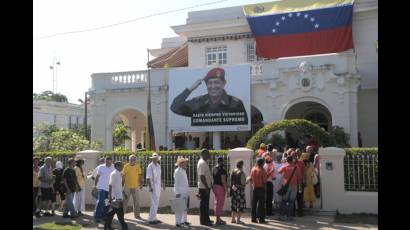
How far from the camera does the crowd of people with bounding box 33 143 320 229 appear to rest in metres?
11.2

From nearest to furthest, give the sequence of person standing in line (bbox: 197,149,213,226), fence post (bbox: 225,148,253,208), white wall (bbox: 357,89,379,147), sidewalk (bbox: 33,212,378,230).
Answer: sidewalk (bbox: 33,212,378,230)
person standing in line (bbox: 197,149,213,226)
fence post (bbox: 225,148,253,208)
white wall (bbox: 357,89,379,147)

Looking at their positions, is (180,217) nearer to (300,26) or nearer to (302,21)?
(300,26)

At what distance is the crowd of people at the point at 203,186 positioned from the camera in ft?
36.7

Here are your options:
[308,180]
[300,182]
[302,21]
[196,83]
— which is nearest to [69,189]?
[300,182]

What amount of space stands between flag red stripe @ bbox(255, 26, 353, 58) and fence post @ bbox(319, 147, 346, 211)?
11102mm

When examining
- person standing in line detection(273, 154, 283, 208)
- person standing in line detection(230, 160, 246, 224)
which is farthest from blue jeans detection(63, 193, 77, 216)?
person standing in line detection(273, 154, 283, 208)

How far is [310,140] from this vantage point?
49.1 feet

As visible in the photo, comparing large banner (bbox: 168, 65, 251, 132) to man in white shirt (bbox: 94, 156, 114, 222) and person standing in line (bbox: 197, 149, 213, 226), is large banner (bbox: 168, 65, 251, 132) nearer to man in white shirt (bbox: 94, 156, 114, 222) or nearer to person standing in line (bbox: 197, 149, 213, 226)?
person standing in line (bbox: 197, 149, 213, 226)

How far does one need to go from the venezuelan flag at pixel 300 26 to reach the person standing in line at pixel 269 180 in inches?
466

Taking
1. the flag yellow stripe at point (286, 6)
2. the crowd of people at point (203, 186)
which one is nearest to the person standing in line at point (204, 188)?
the crowd of people at point (203, 186)

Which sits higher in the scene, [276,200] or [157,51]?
[157,51]

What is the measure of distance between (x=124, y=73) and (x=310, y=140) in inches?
459
